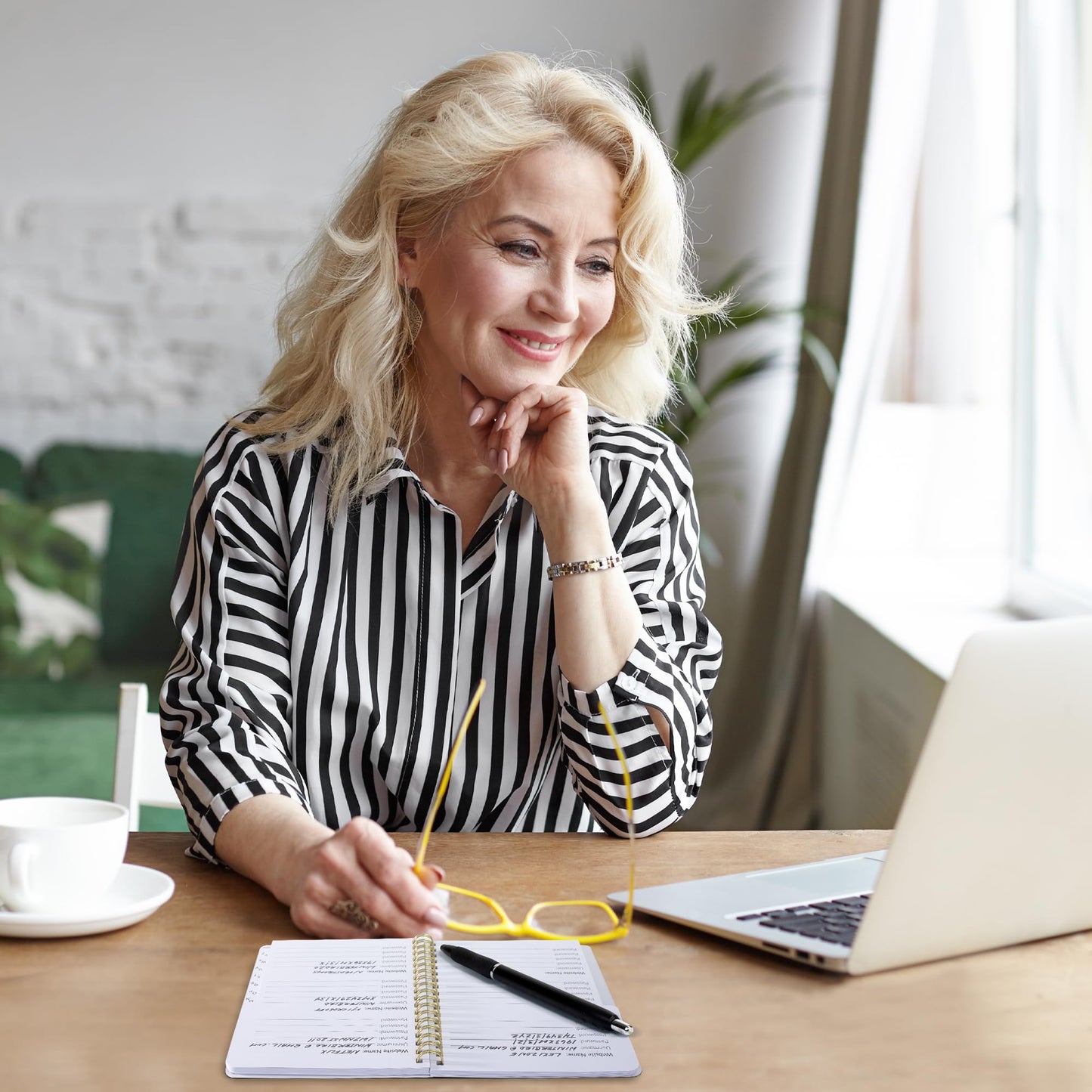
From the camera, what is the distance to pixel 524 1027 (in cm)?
74

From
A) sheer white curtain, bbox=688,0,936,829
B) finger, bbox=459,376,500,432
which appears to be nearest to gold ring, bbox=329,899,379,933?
finger, bbox=459,376,500,432

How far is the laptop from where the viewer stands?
751mm

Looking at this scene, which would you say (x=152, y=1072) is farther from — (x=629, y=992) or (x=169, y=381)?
(x=169, y=381)

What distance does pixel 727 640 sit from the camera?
140 inches

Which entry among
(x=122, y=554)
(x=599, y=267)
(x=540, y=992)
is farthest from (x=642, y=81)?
(x=540, y=992)

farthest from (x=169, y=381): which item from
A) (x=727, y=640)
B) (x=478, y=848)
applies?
(x=478, y=848)

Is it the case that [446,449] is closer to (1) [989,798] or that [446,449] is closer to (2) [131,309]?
(1) [989,798]

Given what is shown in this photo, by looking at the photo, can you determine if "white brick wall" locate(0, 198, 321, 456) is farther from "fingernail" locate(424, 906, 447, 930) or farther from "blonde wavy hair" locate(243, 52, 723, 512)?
"fingernail" locate(424, 906, 447, 930)

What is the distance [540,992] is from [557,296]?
0.79 metres

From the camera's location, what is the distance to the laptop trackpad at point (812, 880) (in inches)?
38.1

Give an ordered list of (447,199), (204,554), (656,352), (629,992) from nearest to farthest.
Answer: (629,992) → (204,554) → (447,199) → (656,352)

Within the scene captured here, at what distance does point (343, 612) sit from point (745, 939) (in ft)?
2.03

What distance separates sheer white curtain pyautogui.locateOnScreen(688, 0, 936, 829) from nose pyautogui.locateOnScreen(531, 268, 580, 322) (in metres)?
1.76

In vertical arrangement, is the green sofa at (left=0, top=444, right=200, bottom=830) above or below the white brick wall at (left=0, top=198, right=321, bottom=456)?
below
